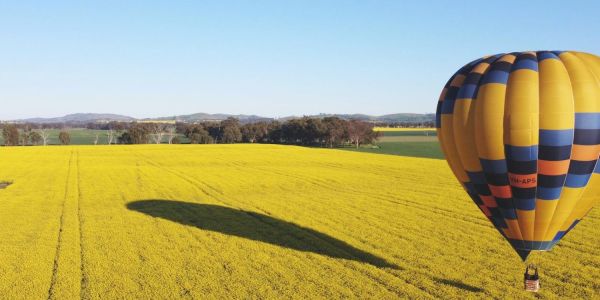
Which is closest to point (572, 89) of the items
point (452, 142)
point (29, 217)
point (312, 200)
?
point (452, 142)

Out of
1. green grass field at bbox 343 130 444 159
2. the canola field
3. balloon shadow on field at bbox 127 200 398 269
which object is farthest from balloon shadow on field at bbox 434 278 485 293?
green grass field at bbox 343 130 444 159

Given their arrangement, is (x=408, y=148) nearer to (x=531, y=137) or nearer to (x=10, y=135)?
(x=531, y=137)

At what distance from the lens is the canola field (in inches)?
559

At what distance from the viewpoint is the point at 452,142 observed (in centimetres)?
1499

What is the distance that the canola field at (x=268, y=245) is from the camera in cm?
1421

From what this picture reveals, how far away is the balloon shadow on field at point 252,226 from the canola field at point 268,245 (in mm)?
70

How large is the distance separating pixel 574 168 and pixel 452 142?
3345mm

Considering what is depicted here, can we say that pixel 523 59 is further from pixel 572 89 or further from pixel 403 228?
pixel 403 228

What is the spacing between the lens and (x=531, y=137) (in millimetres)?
13055

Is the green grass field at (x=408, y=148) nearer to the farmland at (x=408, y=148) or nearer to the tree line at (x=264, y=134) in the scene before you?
the farmland at (x=408, y=148)

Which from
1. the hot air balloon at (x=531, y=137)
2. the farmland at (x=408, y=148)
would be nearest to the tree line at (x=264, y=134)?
the farmland at (x=408, y=148)

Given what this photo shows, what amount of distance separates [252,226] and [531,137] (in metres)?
13.0

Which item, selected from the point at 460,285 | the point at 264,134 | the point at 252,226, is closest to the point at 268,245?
the point at 252,226

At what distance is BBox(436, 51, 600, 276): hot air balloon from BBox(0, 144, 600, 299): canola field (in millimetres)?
2118
